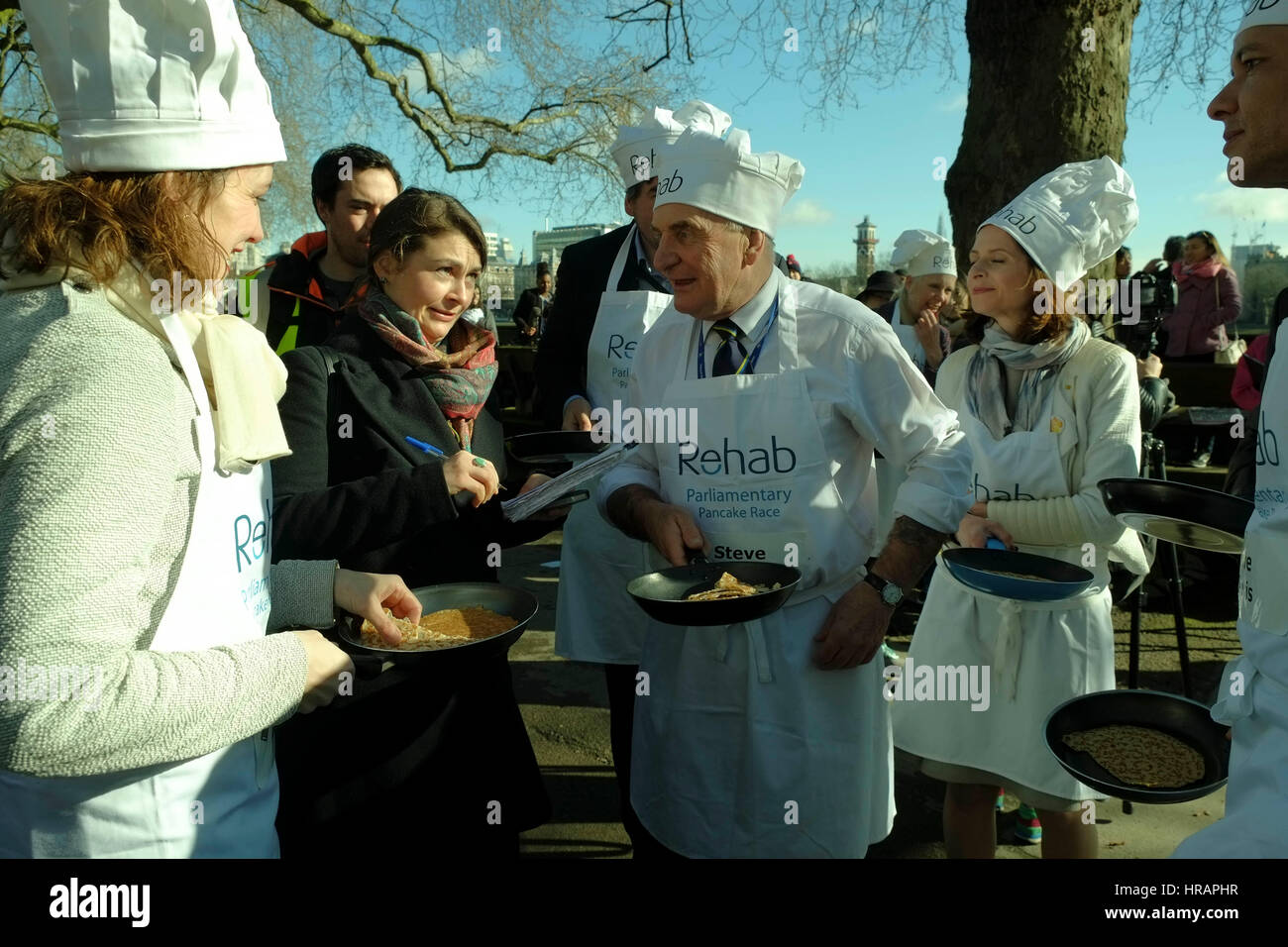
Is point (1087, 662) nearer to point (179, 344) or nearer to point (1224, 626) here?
point (179, 344)

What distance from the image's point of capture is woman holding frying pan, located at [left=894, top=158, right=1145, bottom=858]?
2713 mm

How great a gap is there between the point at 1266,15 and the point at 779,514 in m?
1.40

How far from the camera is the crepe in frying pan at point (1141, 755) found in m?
2.04

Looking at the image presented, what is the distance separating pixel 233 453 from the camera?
1.38 m

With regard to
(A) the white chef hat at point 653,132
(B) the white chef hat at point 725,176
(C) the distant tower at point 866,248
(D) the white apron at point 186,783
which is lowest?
(D) the white apron at point 186,783

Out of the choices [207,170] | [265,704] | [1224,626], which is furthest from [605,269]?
[1224,626]

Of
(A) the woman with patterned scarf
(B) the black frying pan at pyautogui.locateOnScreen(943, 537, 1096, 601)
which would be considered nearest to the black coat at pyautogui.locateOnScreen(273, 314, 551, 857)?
(A) the woman with patterned scarf

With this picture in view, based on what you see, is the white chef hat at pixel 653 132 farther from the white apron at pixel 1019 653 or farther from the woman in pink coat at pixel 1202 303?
the woman in pink coat at pixel 1202 303

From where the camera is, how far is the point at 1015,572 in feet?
8.84

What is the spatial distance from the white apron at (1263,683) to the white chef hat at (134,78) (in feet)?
5.65

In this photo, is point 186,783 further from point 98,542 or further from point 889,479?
point 889,479

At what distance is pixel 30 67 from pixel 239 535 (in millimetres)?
12227

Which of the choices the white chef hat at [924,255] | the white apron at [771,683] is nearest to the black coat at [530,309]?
the white chef hat at [924,255]

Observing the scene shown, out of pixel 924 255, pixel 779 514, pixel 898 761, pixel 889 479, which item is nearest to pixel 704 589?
pixel 779 514
